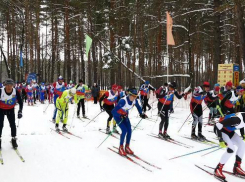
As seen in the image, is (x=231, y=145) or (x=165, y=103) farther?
(x=165, y=103)

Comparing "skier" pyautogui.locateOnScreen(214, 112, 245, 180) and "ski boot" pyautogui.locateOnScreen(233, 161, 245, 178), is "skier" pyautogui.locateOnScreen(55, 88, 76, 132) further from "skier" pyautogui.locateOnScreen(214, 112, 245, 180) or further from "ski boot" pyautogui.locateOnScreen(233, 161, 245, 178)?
"ski boot" pyautogui.locateOnScreen(233, 161, 245, 178)

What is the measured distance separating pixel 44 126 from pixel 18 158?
3907 millimetres

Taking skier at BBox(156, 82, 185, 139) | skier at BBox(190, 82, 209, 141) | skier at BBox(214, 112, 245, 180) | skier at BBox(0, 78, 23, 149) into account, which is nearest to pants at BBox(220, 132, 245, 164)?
skier at BBox(214, 112, 245, 180)

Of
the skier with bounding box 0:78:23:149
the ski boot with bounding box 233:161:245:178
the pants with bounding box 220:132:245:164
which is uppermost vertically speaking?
the skier with bounding box 0:78:23:149

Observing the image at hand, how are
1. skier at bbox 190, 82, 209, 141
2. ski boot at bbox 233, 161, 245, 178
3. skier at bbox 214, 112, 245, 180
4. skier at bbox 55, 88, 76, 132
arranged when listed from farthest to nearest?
skier at bbox 55, 88, 76, 132, skier at bbox 190, 82, 209, 141, ski boot at bbox 233, 161, 245, 178, skier at bbox 214, 112, 245, 180

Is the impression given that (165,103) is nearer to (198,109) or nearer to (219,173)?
(198,109)

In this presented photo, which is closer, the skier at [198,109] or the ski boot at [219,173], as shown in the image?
the ski boot at [219,173]

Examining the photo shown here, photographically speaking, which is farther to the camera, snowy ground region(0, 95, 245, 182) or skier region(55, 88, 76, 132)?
skier region(55, 88, 76, 132)

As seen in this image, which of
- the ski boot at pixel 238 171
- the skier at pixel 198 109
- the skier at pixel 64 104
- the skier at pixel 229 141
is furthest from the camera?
the skier at pixel 64 104

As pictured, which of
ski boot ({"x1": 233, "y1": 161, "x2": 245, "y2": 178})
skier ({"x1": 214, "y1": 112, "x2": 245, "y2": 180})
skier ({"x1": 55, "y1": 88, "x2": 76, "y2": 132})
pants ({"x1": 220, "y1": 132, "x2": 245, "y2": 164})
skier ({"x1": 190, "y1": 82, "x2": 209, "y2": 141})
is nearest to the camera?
skier ({"x1": 214, "y1": 112, "x2": 245, "y2": 180})

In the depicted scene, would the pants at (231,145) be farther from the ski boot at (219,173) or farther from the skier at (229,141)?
the ski boot at (219,173)

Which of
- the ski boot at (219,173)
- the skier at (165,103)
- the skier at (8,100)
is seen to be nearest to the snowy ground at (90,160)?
the ski boot at (219,173)

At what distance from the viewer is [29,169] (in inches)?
199

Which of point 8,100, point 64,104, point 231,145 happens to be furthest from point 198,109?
point 8,100
